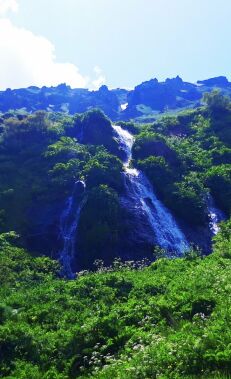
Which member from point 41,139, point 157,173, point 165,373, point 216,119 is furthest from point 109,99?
point 165,373

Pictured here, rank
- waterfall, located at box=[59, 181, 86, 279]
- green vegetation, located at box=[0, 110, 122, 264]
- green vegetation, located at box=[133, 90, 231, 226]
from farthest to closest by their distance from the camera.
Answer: green vegetation, located at box=[133, 90, 231, 226] → green vegetation, located at box=[0, 110, 122, 264] → waterfall, located at box=[59, 181, 86, 279]

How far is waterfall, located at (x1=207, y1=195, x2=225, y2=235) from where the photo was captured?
4866cm

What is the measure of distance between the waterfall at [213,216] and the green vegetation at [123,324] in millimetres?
14680

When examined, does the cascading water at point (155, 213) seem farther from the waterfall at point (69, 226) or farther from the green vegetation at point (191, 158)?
the waterfall at point (69, 226)

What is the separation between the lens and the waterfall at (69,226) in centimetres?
4209

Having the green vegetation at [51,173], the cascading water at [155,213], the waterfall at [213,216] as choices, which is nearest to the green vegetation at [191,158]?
the waterfall at [213,216]

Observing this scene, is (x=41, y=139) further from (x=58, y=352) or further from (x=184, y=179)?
(x=58, y=352)

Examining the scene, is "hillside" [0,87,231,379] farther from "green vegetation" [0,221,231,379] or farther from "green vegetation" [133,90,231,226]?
"green vegetation" [133,90,231,226]

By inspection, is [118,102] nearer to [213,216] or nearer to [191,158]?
[191,158]

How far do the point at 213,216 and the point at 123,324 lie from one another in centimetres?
3036

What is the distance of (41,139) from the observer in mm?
68562

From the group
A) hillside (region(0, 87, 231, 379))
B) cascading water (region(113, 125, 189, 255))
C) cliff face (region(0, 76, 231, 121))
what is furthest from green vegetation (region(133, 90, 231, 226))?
cliff face (region(0, 76, 231, 121))

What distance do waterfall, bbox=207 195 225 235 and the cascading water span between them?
11.7ft

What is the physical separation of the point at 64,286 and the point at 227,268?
10.1m
